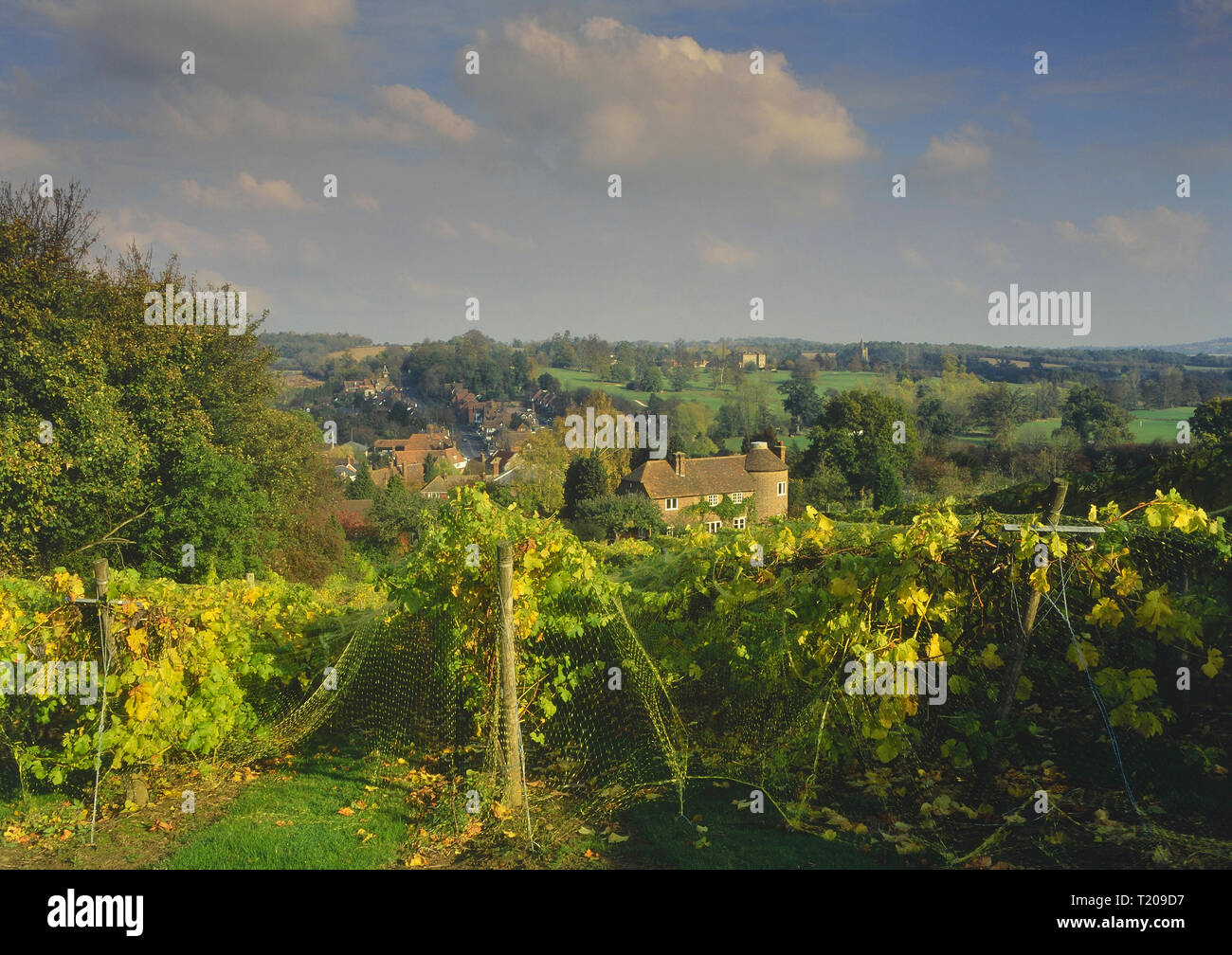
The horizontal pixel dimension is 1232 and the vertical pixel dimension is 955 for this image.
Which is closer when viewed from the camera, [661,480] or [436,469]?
[661,480]

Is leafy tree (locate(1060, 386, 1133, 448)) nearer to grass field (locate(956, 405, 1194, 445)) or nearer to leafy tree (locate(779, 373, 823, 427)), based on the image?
grass field (locate(956, 405, 1194, 445))

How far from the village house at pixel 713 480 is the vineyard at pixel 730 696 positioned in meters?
39.6

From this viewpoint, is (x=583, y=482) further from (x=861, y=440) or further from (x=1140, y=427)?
(x=1140, y=427)

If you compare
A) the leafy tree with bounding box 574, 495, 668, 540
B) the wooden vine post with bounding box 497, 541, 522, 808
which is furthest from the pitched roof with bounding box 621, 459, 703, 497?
the wooden vine post with bounding box 497, 541, 522, 808

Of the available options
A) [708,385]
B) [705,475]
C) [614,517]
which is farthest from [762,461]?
[708,385]

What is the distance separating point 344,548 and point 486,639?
3020 centimetres

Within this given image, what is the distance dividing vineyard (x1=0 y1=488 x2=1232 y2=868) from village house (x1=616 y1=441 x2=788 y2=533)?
39575 millimetres

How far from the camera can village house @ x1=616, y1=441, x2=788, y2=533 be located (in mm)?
47562

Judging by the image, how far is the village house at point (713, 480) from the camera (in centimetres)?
4756

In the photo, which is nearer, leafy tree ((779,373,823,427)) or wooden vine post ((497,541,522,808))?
wooden vine post ((497,541,522,808))

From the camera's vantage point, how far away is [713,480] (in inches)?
1955

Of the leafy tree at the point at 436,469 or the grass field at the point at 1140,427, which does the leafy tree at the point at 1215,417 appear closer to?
the grass field at the point at 1140,427

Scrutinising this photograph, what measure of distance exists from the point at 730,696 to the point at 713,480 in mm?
42963
